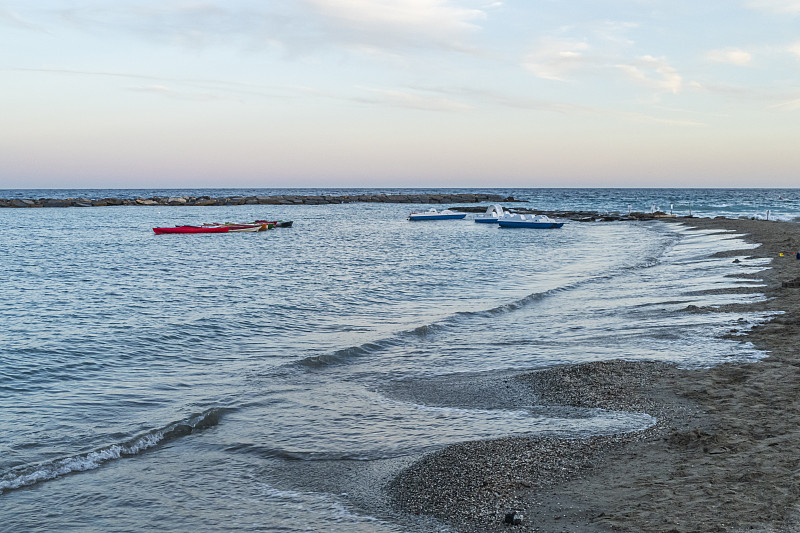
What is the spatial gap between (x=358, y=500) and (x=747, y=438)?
4.44 m

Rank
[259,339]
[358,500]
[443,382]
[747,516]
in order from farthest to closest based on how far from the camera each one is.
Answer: [259,339] < [443,382] < [358,500] < [747,516]

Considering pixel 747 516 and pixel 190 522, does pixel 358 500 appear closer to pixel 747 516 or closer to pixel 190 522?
pixel 190 522

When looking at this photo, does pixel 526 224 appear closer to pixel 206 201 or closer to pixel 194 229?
pixel 194 229

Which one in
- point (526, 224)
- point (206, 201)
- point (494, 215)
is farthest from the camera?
point (206, 201)

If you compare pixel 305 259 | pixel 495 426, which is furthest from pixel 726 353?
pixel 305 259

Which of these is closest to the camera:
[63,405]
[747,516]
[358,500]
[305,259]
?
[747,516]

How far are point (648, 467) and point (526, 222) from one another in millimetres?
57584

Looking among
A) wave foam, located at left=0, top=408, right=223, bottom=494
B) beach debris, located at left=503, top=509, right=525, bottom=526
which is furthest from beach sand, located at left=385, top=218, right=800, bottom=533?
wave foam, located at left=0, top=408, right=223, bottom=494

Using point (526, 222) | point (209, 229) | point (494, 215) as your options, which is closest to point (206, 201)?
point (494, 215)

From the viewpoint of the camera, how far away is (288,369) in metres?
12.3

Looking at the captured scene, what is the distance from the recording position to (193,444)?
8.45 metres

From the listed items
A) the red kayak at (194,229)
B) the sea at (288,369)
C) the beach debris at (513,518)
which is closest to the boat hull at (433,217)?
the red kayak at (194,229)

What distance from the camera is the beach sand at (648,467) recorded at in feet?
18.6

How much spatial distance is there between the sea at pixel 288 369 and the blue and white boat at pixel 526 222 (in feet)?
104
